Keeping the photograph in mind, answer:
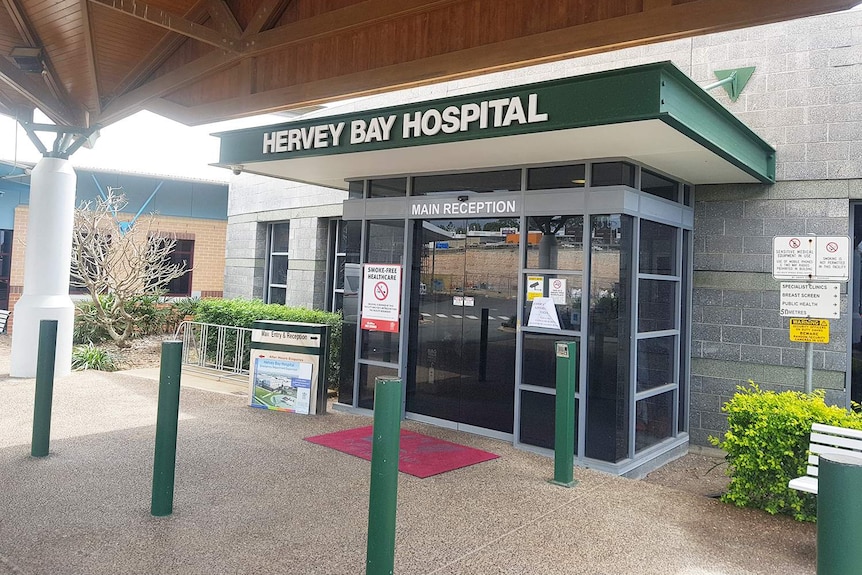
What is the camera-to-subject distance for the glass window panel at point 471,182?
7469 millimetres

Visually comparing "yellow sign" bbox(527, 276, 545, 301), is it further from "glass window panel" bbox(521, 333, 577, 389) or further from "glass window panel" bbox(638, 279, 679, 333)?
"glass window panel" bbox(638, 279, 679, 333)

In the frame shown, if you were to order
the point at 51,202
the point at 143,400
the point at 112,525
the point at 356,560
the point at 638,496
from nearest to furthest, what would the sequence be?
the point at 356,560, the point at 112,525, the point at 638,496, the point at 143,400, the point at 51,202

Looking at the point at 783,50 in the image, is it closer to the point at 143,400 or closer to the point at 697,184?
the point at 697,184

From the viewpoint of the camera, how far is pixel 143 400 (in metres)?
9.34

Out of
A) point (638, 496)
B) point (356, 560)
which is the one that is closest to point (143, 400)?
point (356, 560)

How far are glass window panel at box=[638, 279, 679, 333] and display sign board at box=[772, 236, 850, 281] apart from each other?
1416 mm

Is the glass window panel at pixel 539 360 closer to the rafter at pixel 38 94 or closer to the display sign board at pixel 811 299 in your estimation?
the display sign board at pixel 811 299

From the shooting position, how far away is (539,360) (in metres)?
7.17

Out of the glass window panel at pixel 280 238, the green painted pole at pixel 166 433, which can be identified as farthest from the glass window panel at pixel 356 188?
the glass window panel at pixel 280 238

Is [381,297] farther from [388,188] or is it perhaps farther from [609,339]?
[609,339]

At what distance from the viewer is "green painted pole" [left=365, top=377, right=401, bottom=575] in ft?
11.8

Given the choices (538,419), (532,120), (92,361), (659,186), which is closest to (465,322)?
(538,419)

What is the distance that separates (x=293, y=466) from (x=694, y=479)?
4238 mm

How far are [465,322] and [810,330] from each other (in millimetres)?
3567
